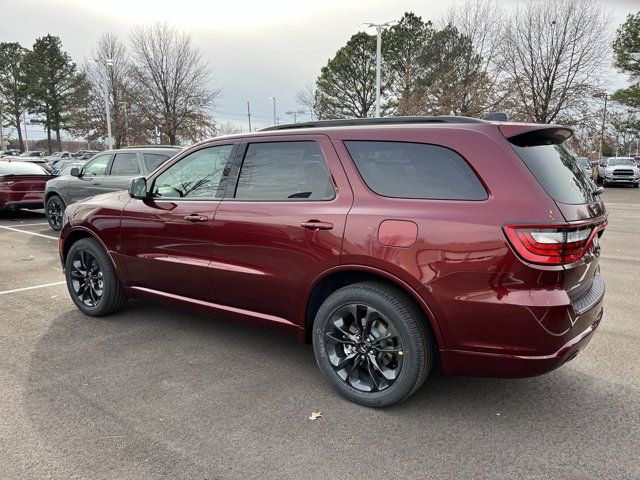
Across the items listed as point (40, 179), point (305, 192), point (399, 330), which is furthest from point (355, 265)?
point (40, 179)

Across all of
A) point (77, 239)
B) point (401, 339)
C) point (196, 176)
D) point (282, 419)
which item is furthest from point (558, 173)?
point (77, 239)

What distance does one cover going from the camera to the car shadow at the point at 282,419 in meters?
2.54

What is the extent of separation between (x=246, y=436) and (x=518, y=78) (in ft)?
96.0

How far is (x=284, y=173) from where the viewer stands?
349 centimetres

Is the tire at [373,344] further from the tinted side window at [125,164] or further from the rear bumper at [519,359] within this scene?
the tinted side window at [125,164]

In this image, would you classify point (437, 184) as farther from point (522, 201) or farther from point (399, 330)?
point (399, 330)

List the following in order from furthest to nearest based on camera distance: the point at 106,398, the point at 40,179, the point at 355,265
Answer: the point at 40,179, the point at 106,398, the point at 355,265

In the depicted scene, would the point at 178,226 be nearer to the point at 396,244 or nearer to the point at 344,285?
the point at 344,285

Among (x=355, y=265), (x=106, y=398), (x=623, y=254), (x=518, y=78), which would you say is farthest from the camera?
(x=518, y=78)

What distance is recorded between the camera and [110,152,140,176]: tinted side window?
29.3 ft

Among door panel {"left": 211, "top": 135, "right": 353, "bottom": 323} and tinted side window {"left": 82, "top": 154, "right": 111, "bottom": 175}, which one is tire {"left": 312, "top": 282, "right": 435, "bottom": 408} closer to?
door panel {"left": 211, "top": 135, "right": 353, "bottom": 323}

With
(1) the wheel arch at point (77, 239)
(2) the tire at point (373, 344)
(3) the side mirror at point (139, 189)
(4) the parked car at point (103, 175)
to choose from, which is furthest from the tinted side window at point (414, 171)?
(4) the parked car at point (103, 175)

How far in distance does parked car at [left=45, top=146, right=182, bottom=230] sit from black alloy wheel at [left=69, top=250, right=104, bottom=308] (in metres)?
3.80

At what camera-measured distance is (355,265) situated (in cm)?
298
